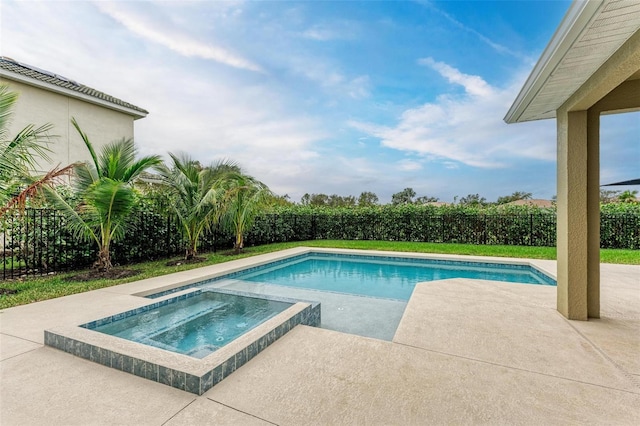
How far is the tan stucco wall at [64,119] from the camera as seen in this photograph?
10953 mm

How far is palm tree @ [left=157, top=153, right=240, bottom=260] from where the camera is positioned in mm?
8078

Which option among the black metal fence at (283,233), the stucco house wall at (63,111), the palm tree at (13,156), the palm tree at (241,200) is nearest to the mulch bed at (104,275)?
the black metal fence at (283,233)

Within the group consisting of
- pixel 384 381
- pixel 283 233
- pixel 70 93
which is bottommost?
pixel 384 381

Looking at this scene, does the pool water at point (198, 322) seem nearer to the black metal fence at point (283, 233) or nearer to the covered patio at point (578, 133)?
the black metal fence at point (283, 233)

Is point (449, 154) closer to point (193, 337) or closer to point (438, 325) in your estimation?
point (438, 325)

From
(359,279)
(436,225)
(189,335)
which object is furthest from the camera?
(436,225)

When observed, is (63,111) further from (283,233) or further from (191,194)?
(283,233)

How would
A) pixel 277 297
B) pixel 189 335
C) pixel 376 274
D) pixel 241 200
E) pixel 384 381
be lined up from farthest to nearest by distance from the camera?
pixel 241 200 < pixel 376 274 < pixel 277 297 < pixel 189 335 < pixel 384 381

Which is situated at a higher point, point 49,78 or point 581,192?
point 49,78

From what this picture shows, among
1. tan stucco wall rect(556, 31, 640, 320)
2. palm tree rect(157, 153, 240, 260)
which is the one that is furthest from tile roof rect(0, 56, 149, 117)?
tan stucco wall rect(556, 31, 640, 320)

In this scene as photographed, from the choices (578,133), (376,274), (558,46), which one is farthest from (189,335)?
(578,133)

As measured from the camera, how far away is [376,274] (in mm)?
8242

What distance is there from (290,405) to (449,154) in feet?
60.8

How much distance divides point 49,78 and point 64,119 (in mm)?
1747
